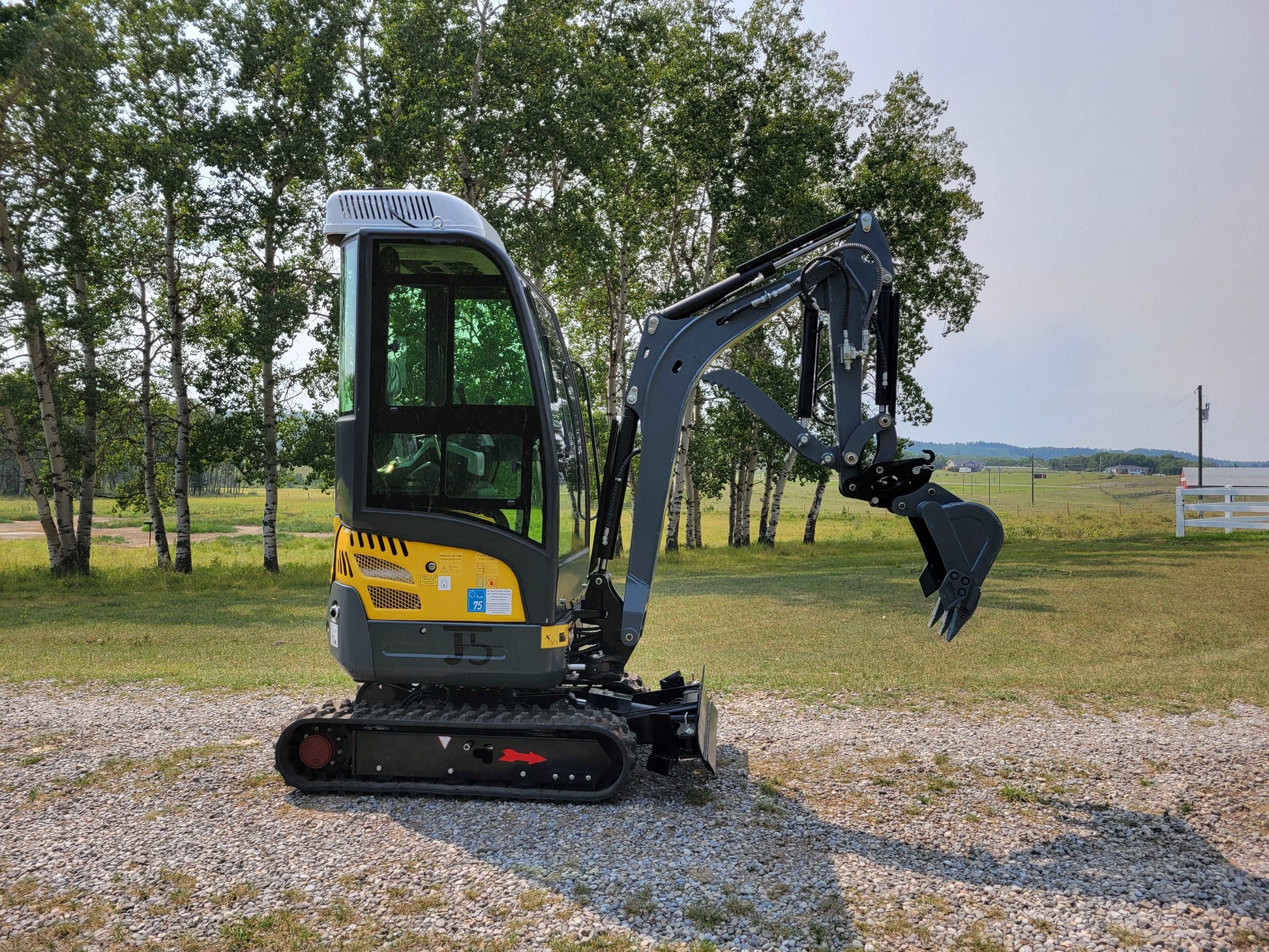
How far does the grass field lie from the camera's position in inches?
399

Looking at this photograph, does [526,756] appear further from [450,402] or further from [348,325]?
[348,325]

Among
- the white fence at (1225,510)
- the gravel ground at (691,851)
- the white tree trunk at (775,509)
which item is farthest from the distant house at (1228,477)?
the gravel ground at (691,851)

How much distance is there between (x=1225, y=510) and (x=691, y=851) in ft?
91.2

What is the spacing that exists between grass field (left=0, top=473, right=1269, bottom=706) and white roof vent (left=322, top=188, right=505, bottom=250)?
548cm

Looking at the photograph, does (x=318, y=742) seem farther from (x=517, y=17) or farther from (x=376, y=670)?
(x=517, y=17)

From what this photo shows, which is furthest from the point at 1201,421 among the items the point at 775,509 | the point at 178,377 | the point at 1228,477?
the point at 178,377

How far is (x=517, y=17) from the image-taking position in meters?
21.4

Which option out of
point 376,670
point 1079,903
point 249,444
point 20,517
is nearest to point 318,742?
point 376,670

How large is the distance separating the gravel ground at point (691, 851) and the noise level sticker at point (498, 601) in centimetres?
127

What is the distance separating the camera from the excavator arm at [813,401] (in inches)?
247

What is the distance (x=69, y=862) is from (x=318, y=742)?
1.54m

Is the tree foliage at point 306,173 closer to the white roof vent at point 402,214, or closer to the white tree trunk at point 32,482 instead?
the white tree trunk at point 32,482

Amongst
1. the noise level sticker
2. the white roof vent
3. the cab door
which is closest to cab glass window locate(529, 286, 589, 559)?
the cab door

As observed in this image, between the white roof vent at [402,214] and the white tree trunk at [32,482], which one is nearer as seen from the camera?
the white roof vent at [402,214]
